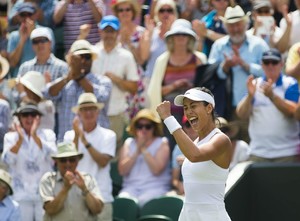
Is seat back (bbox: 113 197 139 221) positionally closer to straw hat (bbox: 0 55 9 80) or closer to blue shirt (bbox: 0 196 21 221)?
blue shirt (bbox: 0 196 21 221)

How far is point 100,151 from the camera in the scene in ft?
33.4

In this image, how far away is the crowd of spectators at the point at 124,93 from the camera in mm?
10039

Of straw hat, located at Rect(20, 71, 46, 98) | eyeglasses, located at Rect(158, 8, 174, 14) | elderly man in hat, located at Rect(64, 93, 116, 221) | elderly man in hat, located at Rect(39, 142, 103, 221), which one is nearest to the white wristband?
elderly man in hat, located at Rect(39, 142, 103, 221)

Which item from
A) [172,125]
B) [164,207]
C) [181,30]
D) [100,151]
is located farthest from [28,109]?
[172,125]

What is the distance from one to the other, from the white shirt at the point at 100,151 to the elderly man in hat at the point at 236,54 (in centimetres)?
135

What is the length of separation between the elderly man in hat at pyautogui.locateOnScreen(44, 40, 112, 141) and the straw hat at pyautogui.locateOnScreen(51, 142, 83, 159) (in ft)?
3.57

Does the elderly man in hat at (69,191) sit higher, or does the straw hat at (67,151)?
the straw hat at (67,151)

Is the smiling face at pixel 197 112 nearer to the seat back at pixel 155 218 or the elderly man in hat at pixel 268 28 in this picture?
the seat back at pixel 155 218

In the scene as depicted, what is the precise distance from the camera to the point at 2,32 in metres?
12.8

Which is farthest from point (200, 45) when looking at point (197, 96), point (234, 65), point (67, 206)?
point (197, 96)

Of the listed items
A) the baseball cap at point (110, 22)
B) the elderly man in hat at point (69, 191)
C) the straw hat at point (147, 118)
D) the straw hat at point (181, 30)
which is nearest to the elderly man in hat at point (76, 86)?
the straw hat at point (147, 118)

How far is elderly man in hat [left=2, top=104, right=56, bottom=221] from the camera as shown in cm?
1004

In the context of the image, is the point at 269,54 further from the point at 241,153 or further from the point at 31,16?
the point at 31,16

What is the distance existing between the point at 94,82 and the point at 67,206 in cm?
177
